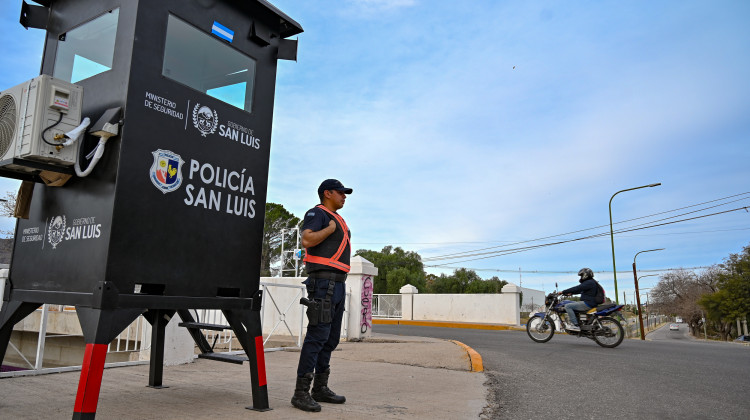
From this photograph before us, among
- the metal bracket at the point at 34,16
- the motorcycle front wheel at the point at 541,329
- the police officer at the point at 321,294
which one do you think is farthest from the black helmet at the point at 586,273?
the metal bracket at the point at 34,16

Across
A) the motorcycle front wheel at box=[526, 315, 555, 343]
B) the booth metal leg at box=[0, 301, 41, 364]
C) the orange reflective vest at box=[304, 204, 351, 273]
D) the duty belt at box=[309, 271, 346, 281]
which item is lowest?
the motorcycle front wheel at box=[526, 315, 555, 343]

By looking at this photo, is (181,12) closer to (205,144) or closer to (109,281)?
(205,144)

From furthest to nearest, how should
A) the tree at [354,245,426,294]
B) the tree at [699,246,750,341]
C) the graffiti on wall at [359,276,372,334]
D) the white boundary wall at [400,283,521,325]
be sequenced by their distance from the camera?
the tree at [354,245,426,294]
the tree at [699,246,750,341]
the white boundary wall at [400,283,521,325]
the graffiti on wall at [359,276,372,334]

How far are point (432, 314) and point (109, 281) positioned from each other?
23716 millimetres

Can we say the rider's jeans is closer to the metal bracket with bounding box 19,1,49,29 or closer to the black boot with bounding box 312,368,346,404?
the black boot with bounding box 312,368,346,404

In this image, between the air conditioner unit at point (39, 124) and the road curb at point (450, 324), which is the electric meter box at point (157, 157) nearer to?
the air conditioner unit at point (39, 124)

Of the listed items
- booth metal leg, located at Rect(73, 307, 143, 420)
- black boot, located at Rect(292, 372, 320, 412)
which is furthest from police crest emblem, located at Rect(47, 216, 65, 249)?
black boot, located at Rect(292, 372, 320, 412)

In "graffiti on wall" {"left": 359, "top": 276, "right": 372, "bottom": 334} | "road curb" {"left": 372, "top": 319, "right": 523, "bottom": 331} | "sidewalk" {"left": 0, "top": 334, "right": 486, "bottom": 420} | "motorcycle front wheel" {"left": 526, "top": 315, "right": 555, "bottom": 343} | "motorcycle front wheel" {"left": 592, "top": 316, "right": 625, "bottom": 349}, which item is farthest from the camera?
"road curb" {"left": 372, "top": 319, "right": 523, "bottom": 331}

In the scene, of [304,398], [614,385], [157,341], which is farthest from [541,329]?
[157,341]

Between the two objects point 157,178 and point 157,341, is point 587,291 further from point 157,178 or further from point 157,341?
point 157,178

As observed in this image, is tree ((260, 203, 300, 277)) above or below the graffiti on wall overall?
above

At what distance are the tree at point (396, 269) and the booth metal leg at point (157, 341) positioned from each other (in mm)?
51740

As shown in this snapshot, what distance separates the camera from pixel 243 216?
378 cm

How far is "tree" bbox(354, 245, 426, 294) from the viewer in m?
58.7
